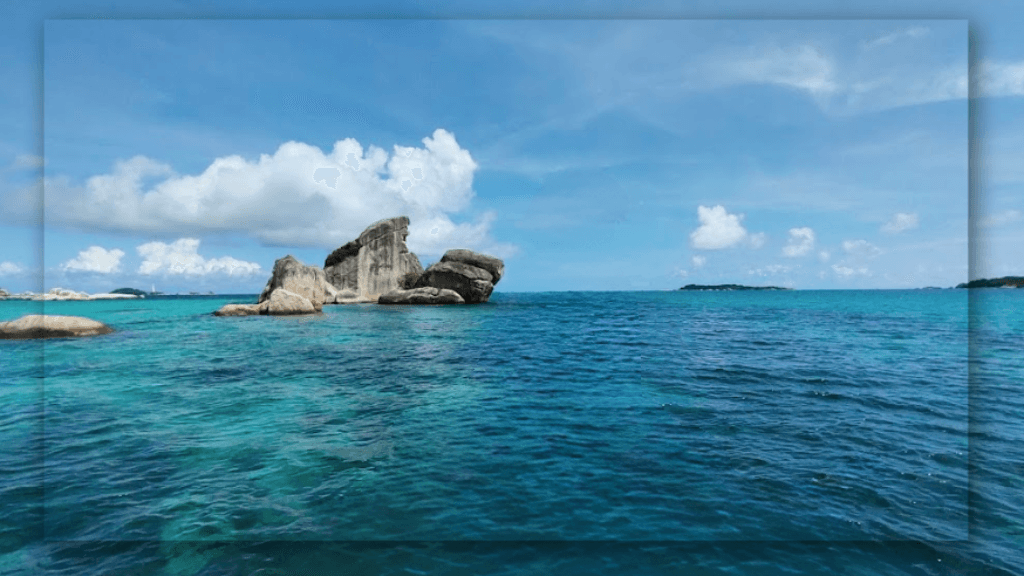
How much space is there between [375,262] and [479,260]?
16643mm

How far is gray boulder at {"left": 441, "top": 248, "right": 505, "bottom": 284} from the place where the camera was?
64625 millimetres

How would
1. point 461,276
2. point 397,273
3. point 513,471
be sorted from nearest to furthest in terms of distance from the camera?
point 513,471
point 461,276
point 397,273

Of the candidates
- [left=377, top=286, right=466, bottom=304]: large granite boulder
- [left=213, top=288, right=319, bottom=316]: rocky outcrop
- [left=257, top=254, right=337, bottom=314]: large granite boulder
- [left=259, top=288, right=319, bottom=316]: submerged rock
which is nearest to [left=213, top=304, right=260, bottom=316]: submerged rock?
[left=213, top=288, right=319, bottom=316]: rocky outcrop

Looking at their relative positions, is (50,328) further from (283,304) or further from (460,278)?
(460,278)

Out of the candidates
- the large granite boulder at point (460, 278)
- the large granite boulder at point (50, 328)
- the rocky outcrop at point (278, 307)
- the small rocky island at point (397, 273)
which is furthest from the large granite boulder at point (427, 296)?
the large granite boulder at point (50, 328)

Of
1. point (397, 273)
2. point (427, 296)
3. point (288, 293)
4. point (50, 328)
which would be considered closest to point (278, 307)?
point (288, 293)

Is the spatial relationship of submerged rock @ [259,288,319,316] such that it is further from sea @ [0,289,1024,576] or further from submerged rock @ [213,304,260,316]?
sea @ [0,289,1024,576]

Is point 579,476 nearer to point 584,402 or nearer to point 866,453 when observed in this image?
point 584,402

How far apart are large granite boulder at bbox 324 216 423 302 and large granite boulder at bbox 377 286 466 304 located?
506 cm

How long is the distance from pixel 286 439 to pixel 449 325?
26197 mm

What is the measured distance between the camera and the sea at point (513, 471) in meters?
5.47

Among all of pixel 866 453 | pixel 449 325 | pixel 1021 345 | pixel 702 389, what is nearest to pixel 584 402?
pixel 702 389

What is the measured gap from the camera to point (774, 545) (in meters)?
5.60

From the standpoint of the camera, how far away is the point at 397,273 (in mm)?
68500
